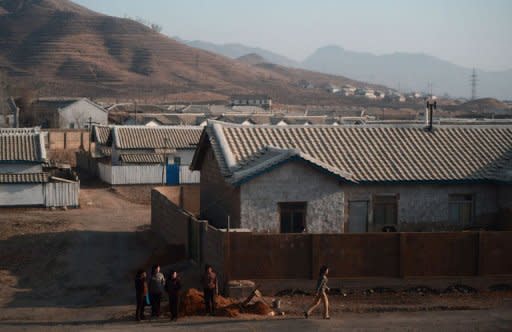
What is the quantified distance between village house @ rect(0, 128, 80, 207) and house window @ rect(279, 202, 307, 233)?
58.6 feet

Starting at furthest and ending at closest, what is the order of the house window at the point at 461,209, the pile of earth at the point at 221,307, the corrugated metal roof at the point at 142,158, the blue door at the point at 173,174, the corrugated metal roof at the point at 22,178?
1. the corrugated metal roof at the point at 142,158
2. the blue door at the point at 173,174
3. the corrugated metal roof at the point at 22,178
4. the house window at the point at 461,209
5. the pile of earth at the point at 221,307

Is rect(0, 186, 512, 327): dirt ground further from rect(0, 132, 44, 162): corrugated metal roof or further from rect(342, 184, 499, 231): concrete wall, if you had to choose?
rect(342, 184, 499, 231): concrete wall

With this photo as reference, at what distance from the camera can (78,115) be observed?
8394 cm

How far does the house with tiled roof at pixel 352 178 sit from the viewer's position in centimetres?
2242

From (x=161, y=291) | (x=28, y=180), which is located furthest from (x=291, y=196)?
(x=28, y=180)

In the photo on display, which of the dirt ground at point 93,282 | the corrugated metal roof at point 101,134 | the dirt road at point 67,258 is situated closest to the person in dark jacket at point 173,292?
the dirt ground at point 93,282

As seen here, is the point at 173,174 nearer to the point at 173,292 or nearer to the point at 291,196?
the point at 291,196

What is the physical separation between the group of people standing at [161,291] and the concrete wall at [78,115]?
222 ft

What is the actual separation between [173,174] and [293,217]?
24.5 m

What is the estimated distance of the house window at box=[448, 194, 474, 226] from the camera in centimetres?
2452

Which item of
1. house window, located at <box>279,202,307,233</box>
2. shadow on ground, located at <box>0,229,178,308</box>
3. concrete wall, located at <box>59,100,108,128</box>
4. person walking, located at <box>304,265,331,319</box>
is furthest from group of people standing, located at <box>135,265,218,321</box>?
concrete wall, located at <box>59,100,108,128</box>

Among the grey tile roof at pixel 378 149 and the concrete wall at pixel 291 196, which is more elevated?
the grey tile roof at pixel 378 149

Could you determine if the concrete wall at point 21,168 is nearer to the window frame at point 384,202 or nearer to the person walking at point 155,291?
the window frame at point 384,202

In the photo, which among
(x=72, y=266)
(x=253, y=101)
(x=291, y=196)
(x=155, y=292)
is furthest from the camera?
(x=253, y=101)
